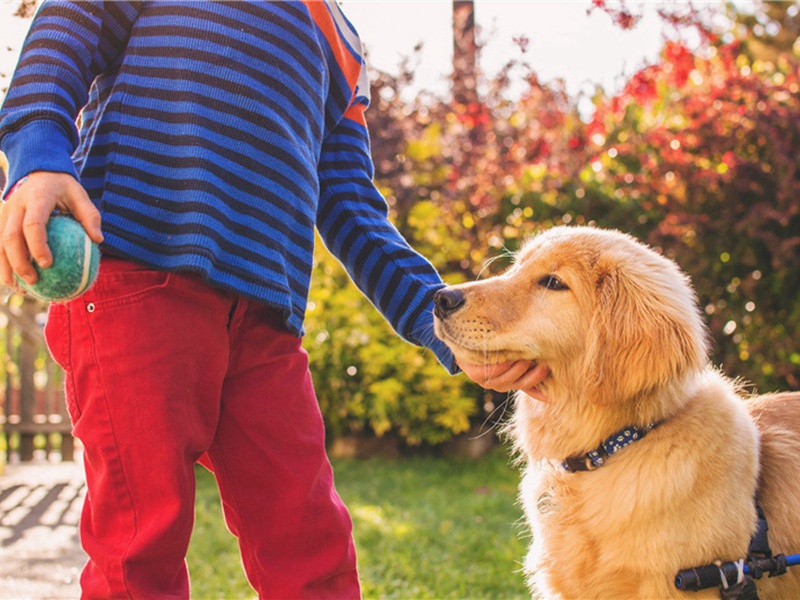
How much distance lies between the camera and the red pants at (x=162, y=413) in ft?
5.16

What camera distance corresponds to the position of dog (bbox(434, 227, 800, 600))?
2.01 m

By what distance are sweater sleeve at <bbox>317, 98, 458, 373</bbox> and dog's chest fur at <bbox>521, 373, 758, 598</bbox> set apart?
51 cm

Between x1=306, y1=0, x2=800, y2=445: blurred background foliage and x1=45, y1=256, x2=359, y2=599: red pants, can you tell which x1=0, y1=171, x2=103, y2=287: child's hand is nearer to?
x1=45, y1=256, x2=359, y2=599: red pants

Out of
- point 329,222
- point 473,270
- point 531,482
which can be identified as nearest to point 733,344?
point 473,270

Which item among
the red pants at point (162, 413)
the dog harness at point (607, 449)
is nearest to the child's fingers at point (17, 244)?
the red pants at point (162, 413)

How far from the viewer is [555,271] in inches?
89.1

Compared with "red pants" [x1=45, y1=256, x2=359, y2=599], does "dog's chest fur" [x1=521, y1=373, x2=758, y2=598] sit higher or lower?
lower

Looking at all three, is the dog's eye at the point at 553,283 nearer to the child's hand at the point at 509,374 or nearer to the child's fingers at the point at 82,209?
the child's hand at the point at 509,374

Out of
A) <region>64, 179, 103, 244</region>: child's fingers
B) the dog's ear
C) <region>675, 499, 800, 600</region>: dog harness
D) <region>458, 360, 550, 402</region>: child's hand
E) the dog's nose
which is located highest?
<region>64, 179, 103, 244</region>: child's fingers

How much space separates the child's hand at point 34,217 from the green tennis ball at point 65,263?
0.05ft

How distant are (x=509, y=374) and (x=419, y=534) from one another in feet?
8.46

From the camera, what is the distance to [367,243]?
224 cm

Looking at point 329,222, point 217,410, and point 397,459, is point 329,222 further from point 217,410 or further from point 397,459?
point 397,459

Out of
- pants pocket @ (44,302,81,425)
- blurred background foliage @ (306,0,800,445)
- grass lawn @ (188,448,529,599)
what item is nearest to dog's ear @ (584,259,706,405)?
grass lawn @ (188,448,529,599)
